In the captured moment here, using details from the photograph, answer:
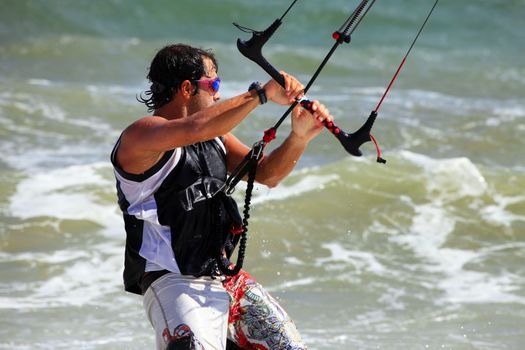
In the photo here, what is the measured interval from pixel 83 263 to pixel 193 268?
172 inches

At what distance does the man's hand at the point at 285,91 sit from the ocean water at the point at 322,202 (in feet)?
7.01

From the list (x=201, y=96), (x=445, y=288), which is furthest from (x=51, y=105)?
(x=201, y=96)

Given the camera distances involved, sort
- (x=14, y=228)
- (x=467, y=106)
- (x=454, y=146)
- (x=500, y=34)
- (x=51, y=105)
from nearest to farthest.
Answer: (x=14, y=228) → (x=454, y=146) → (x=51, y=105) → (x=467, y=106) → (x=500, y=34)

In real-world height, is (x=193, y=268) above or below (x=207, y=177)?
below

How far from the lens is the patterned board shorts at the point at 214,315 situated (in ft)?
11.9

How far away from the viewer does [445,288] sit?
7.55 meters

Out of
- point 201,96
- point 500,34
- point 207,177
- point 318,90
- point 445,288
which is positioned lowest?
point 445,288

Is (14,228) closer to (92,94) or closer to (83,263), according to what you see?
(83,263)

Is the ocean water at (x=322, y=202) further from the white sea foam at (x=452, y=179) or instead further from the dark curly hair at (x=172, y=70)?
the dark curly hair at (x=172, y=70)

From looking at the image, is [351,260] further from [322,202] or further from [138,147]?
[138,147]

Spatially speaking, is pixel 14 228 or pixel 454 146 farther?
pixel 454 146

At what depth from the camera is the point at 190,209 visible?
3.74 metres

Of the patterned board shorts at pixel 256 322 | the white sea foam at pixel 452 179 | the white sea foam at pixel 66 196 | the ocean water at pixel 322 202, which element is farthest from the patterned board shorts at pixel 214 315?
the white sea foam at pixel 452 179

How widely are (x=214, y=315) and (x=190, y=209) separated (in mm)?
406
